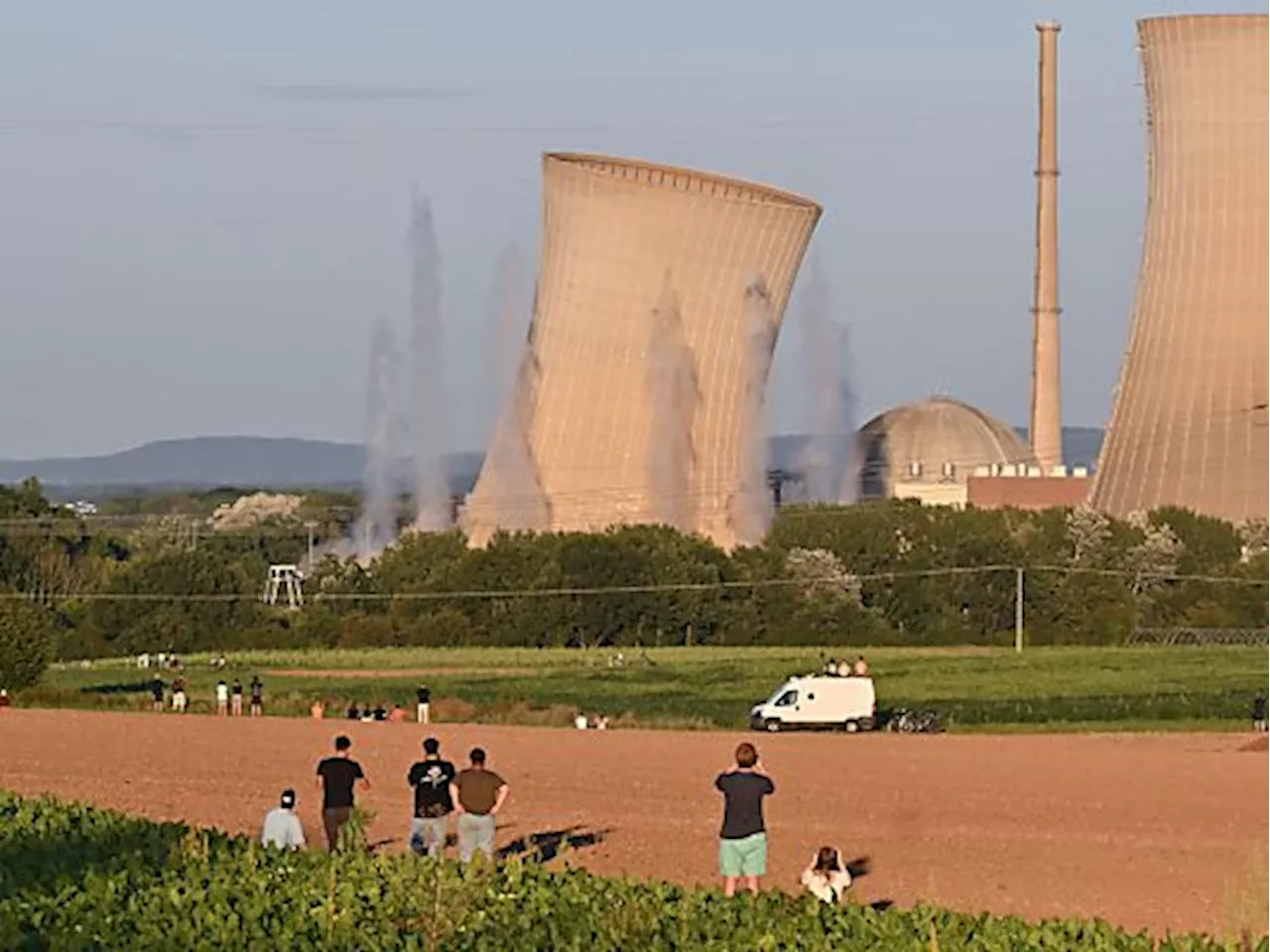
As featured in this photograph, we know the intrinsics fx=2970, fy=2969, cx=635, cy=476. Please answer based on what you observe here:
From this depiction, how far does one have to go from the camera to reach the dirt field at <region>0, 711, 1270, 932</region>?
66.3 ft

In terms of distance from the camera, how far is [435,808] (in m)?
16.9

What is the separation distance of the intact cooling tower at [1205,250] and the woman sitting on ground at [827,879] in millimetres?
39457

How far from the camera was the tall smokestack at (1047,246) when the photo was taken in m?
73.6

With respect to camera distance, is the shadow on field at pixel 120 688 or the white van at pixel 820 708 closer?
the white van at pixel 820 708

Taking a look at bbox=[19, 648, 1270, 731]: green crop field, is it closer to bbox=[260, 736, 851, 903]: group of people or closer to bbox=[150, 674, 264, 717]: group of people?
bbox=[150, 674, 264, 717]: group of people

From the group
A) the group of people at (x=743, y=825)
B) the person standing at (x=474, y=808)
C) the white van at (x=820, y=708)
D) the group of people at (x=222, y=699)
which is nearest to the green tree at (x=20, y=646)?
the group of people at (x=222, y=699)

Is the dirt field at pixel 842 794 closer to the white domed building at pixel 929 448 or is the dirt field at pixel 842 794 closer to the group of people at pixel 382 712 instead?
the group of people at pixel 382 712

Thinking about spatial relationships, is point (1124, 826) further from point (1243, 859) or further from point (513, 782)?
point (513, 782)

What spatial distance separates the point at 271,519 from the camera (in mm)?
103312

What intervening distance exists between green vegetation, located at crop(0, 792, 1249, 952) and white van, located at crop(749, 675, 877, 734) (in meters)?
22.7

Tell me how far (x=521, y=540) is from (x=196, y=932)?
49.7 metres

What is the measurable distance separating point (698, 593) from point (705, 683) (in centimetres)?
1415

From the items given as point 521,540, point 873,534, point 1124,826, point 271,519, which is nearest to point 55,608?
point 521,540

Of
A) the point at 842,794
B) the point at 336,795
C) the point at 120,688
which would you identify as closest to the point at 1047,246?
the point at 120,688
